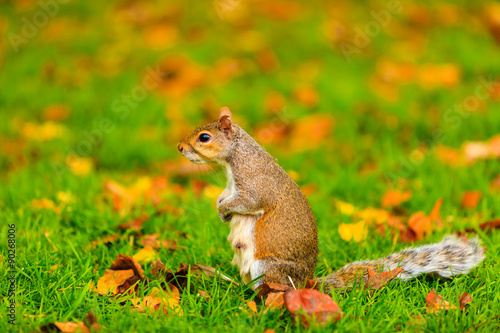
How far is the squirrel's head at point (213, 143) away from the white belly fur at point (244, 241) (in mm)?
312

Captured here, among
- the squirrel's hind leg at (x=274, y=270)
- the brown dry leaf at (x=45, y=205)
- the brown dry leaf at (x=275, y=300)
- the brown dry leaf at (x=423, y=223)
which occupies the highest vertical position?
the squirrel's hind leg at (x=274, y=270)

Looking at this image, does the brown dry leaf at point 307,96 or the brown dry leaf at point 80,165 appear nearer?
the brown dry leaf at point 80,165

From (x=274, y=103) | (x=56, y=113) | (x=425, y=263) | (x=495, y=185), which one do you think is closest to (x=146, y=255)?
(x=425, y=263)

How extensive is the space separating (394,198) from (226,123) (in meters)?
1.80

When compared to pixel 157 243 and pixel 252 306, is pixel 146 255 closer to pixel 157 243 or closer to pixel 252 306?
pixel 157 243

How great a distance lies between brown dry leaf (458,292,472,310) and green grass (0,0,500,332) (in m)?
0.03

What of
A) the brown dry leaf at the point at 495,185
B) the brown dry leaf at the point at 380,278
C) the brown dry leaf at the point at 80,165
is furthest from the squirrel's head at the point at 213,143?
the brown dry leaf at the point at 495,185

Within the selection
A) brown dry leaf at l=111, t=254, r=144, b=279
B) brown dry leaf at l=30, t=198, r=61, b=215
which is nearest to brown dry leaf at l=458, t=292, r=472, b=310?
brown dry leaf at l=111, t=254, r=144, b=279

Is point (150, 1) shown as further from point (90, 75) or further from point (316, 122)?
point (316, 122)

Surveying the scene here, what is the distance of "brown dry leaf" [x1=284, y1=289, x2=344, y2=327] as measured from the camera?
2.38m

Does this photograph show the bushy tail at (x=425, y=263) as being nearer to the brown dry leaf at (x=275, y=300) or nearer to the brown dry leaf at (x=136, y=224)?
the brown dry leaf at (x=275, y=300)

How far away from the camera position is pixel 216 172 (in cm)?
486

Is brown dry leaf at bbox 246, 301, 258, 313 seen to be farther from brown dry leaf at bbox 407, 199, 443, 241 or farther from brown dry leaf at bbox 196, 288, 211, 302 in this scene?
brown dry leaf at bbox 407, 199, 443, 241

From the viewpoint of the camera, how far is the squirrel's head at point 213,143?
8.90ft
